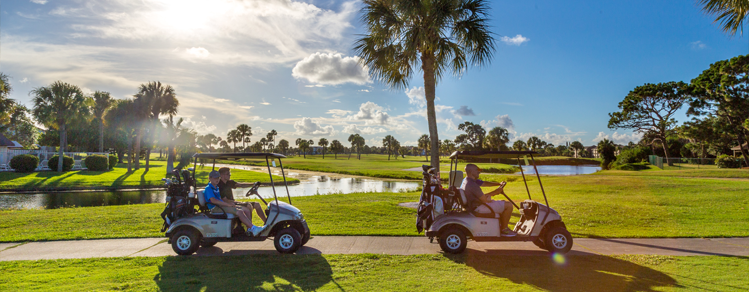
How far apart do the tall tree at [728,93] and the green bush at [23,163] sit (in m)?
63.1

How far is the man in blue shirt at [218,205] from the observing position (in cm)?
709

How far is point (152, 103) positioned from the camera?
142 ft

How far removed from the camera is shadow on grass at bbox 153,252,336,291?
5.20 meters

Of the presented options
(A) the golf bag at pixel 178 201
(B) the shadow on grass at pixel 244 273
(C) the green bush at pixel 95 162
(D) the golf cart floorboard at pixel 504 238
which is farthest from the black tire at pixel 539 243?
(C) the green bush at pixel 95 162

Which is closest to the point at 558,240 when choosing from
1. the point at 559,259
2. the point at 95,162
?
the point at 559,259

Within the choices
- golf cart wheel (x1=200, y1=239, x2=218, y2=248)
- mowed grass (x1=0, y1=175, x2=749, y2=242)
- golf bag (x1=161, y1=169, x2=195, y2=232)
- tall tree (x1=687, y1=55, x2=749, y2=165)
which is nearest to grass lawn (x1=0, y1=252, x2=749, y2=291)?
golf cart wheel (x1=200, y1=239, x2=218, y2=248)

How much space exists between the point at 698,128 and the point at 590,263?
43003 mm

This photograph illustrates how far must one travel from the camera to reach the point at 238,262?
6492mm

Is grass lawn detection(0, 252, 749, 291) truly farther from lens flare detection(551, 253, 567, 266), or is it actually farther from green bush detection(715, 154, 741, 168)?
green bush detection(715, 154, 741, 168)

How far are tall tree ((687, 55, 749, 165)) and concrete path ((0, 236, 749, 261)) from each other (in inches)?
1304

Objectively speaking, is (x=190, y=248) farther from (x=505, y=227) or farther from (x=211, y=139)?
(x=211, y=139)

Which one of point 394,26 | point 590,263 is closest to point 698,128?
point 394,26

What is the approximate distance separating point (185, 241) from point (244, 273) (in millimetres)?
1983

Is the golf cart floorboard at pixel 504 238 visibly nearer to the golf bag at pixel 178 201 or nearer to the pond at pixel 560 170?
the golf bag at pixel 178 201
